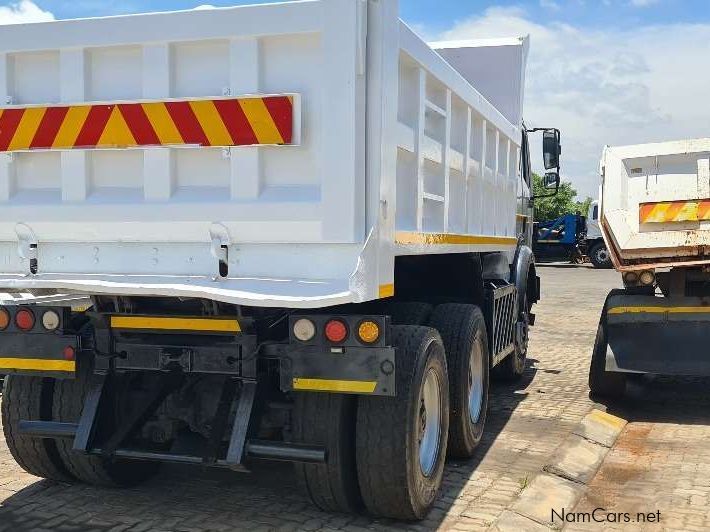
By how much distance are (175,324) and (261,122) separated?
1.11m

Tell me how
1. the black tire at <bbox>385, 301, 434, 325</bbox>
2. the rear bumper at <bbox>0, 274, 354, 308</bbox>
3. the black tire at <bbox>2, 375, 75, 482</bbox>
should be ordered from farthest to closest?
the black tire at <bbox>385, 301, 434, 325</bbox>
the black tire at <bbox>2, 375, 75, 482</bbox>
the rear bumper at <bbox>0, 274, 354, 308</bbox>

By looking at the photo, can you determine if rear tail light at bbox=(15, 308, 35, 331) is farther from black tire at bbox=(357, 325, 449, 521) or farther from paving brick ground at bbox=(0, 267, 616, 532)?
black tire at bbox=(357, 325, 449, 521)

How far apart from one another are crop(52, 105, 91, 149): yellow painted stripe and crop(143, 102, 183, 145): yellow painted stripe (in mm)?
341

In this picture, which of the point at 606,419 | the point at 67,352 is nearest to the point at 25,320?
the point at 67,352

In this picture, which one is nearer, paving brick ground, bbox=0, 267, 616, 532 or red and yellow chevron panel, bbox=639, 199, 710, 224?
paving brick ground, bbox=0, 267, 616, 532

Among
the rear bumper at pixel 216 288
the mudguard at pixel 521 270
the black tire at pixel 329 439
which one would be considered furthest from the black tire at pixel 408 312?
the mudguard at pixel 521 270

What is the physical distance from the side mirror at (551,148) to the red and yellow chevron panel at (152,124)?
19.3ft

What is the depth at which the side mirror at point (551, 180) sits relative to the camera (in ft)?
30.3

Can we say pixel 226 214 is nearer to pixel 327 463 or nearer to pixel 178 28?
pixel 178 28

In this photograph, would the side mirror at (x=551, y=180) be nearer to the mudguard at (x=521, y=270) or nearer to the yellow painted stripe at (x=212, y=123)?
the mudguard at (x=521, y=270)

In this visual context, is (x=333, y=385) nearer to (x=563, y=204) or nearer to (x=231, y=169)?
(x=231, y=169)

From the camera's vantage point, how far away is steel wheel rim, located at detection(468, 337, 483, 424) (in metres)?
5.66

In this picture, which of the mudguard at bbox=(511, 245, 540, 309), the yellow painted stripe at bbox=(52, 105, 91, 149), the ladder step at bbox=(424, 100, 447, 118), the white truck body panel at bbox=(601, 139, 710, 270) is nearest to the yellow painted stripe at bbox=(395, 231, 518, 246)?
the ladder step at bbox=(424, 100, 447, 118)

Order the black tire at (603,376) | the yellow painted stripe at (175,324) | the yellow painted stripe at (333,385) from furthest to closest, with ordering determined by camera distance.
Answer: the black tire at (603,376), the yellow painted stripe at (175,324), the yellow painted stripe at (333,385)
